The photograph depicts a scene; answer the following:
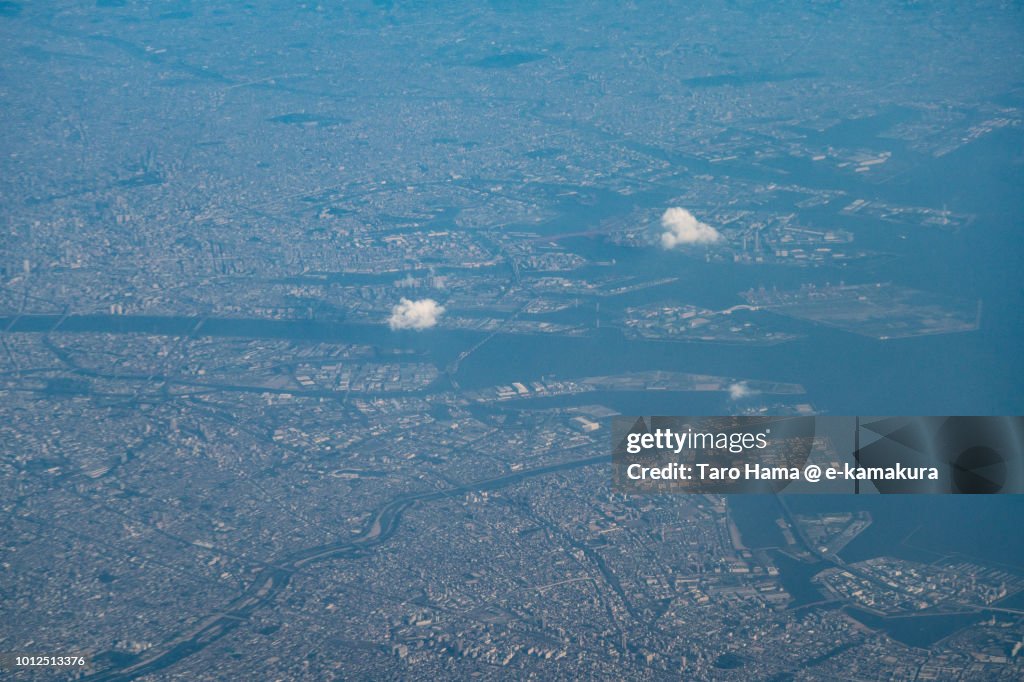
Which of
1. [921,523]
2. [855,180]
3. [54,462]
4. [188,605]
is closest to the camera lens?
[188,605]

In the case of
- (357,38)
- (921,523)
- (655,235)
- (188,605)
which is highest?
(357,38)

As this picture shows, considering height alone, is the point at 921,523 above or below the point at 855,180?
below

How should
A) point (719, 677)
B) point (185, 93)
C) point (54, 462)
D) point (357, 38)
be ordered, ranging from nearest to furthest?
point (719, 677)
point (54, 462)
point (185, 93)
point (357, 38)

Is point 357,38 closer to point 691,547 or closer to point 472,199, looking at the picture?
point 472,199

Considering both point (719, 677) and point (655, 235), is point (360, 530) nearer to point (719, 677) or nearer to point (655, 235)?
point (719, 677)

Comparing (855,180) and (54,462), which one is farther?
(855,180)

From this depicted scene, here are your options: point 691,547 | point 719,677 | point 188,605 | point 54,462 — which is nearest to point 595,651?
point 719,677

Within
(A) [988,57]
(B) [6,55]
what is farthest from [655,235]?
(B) [6,55]
